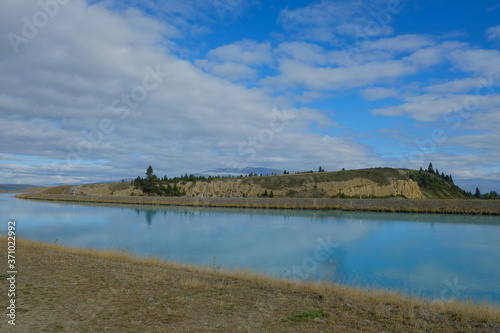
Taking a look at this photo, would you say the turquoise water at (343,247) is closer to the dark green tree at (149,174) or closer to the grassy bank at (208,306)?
the grassy bank at (208,306)

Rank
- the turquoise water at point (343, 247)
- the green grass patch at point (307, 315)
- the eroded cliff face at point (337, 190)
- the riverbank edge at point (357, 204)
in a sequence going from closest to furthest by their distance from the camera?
the green grass patch at point (307, 315), the turquoise water at point (343, 247), the riverbank edge at point (357, 204), the eroded cliff face at point (337, 190)

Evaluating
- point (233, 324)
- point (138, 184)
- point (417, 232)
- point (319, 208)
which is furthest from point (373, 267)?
point (138, 184)

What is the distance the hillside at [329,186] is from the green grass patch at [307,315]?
44610 mm

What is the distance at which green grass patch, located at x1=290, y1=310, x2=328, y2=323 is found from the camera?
5703 millimetres

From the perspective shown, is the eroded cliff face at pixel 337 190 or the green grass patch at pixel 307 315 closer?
the green grass patch at pixel 307 315

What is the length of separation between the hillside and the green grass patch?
44610mm

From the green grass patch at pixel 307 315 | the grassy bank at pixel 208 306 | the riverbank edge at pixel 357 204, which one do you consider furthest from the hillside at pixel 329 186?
the green grass patch at pixel 307 315

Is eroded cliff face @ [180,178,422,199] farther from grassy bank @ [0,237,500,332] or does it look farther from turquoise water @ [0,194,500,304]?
grassy bank @ [0,237,500,332]

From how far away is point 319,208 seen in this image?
36688 mm

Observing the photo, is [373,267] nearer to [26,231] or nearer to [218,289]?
[218,289]

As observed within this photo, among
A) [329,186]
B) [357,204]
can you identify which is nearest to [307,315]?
[357,204]

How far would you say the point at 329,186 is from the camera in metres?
53.2

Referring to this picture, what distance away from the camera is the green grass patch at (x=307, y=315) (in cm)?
570

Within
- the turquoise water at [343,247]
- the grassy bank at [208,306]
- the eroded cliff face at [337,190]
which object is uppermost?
the eroded cliff face at [337,190]
